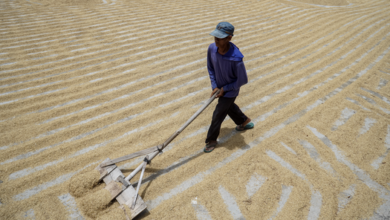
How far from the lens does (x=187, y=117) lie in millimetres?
2926

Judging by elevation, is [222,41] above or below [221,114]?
above

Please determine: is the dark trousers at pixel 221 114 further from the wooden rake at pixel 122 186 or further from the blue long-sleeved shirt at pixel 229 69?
the wooden rake at pixel 122 186

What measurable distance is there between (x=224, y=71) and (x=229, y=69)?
0.19 feet

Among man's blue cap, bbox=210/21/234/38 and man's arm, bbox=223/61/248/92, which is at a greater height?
man's blue cap, bbox=210/21/234/38

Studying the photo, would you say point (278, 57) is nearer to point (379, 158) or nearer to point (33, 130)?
point (379, 158)

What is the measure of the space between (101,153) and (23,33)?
3893 millimetres

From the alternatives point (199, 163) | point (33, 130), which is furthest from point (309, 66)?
point (33, 130)

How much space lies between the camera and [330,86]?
142 inches

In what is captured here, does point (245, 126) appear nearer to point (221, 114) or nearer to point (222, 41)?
point (221, 114)

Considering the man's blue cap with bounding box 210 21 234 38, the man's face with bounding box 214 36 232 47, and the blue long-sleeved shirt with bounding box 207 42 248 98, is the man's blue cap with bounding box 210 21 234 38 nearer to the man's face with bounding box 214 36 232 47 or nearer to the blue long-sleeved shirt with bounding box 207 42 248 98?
the man's face with bounding box 214 36 232 47

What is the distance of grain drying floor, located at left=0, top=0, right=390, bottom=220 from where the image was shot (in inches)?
77.6

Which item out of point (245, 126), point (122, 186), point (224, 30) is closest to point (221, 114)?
point (245, 126)

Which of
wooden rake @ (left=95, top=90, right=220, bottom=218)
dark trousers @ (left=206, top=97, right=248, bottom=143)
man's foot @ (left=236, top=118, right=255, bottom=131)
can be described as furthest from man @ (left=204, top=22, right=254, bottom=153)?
wooden rake @ (left=95, top=90, right=220, bottom=218)

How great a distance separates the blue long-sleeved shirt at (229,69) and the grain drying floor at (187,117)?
0.77 meters
